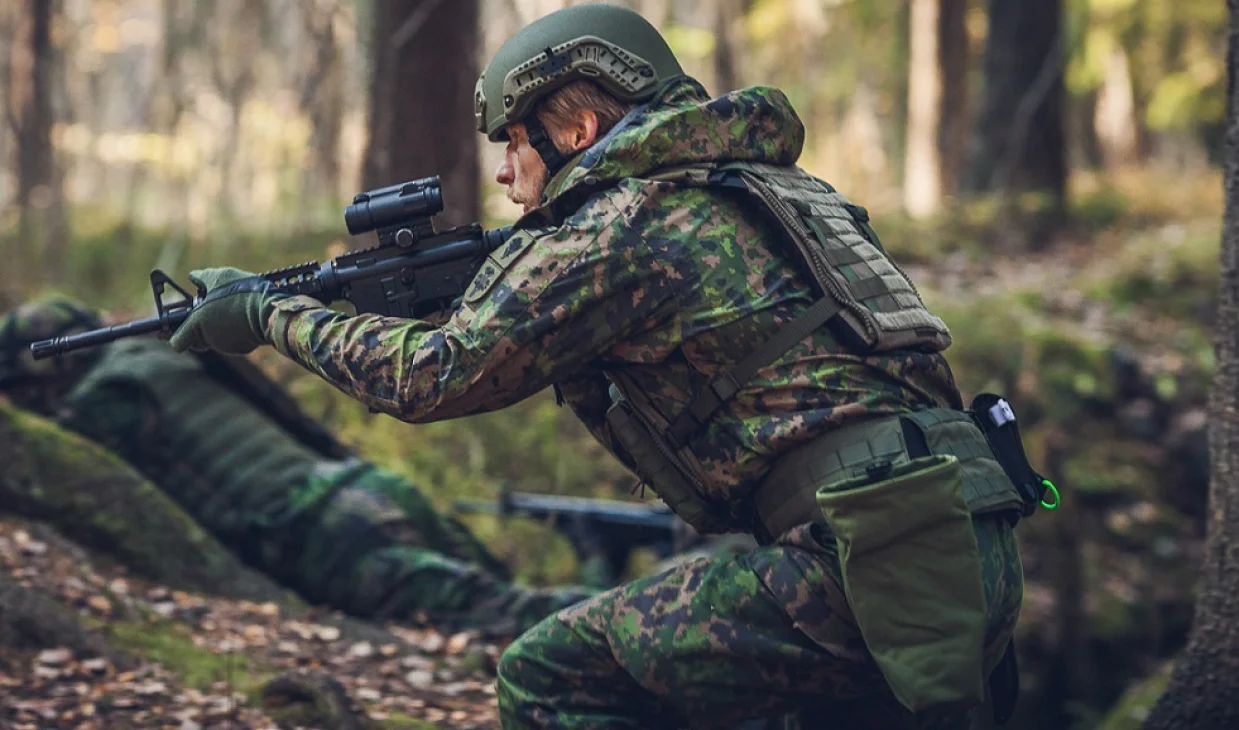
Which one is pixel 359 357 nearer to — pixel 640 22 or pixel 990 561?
pixel 640 22

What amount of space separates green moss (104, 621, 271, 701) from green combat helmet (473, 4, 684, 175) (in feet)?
7.24

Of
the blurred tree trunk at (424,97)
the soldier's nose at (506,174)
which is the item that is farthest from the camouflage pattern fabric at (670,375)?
the blurred tree trunk at (424,97)

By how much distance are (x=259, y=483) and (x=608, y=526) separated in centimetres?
166

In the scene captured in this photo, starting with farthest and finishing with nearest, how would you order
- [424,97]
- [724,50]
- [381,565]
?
[724,50] → [424,97] → [381,565]

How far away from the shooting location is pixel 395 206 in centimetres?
318

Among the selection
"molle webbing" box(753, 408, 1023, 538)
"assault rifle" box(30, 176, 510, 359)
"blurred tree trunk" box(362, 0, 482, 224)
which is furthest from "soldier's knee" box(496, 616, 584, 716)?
"blurred tree trunk" box(362, 0, 482, 224)

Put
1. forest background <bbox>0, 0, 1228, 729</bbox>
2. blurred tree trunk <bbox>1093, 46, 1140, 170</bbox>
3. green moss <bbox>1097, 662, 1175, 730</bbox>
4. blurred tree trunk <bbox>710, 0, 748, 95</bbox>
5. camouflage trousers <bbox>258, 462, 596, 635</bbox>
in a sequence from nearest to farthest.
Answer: green moss <bbox>1097, 662, 1175, 730</bbox> → camouflage trousers <bbox>258, 462, 596, 635</bbox> → forest background <bbox>0, 0, 1228, 729</bbox> → blurred tree trunk <bbox>710, 0, 748, 95</bbox> → blurred tree trunk <bbox>1093, 46, 1140, 170</bbox>

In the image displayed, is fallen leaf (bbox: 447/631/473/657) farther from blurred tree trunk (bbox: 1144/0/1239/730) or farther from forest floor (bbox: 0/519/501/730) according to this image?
blurred tree trunk (bbox: 1144/0/1239/730)

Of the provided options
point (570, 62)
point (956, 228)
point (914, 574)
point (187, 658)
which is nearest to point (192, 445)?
point (187, 658)

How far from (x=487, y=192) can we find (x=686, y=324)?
7.38m

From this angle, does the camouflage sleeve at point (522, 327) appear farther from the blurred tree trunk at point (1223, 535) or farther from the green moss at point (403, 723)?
the blurred tree trunk at point (1223, 535)

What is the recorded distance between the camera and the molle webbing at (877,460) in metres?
2.82

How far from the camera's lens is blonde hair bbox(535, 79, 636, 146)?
10.3 ft

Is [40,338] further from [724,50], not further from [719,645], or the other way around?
[724,50]
